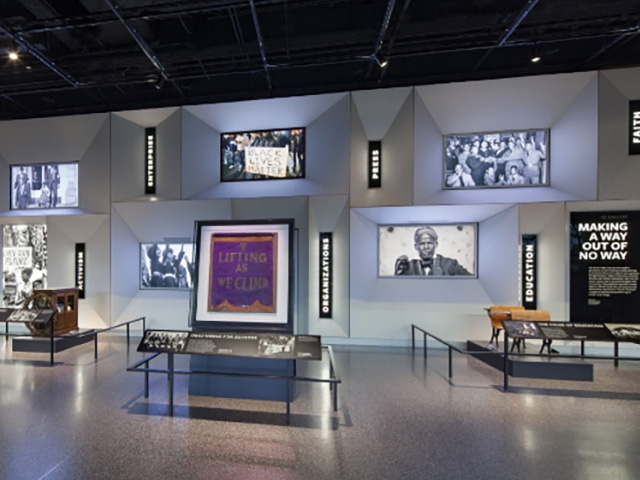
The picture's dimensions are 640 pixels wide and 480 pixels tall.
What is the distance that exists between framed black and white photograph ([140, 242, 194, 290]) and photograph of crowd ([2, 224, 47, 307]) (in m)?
2.81

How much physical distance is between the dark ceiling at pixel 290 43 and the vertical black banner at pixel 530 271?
3.73m

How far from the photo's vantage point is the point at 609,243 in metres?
5.79

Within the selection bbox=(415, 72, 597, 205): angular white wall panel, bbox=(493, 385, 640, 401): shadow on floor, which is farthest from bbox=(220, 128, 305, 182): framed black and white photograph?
bbox=(493, 385, 640, 401): shadow on floor

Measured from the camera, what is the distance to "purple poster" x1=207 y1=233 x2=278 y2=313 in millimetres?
3695

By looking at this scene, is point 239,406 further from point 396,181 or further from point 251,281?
point 396,181

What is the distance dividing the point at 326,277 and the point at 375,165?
269 cm

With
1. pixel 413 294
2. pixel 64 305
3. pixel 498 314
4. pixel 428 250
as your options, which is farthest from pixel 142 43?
pixel 498 314

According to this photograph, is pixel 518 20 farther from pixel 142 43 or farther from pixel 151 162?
pixel 151 162

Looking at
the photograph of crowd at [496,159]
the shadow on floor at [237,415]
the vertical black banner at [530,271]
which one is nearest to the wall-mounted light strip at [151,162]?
the shadow on floor at [237,415]

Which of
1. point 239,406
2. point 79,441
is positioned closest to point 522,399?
point 239,406

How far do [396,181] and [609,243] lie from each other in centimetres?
439

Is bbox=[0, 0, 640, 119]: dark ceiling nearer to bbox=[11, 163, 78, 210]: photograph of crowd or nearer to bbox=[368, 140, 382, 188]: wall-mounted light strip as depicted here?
bbox=[368, 140, 382, 188]: wall-mounted light strip

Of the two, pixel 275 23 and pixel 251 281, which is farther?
pixel 275 23

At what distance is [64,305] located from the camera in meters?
6.27
